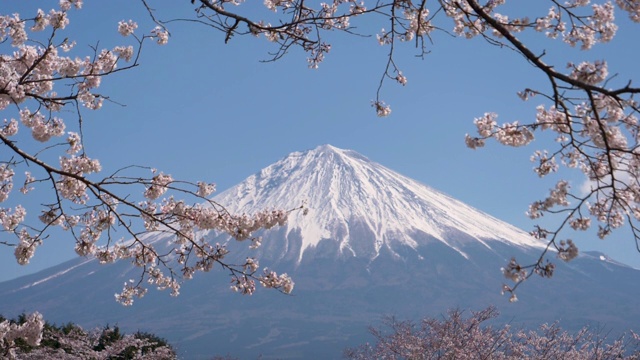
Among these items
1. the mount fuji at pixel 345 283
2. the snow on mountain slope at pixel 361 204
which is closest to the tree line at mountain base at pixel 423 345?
the mount fuji at pixel 345 283

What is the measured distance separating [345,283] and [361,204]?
25.3m

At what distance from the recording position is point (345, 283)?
10431 centimetres

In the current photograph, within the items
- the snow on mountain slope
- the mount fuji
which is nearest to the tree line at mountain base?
the mount fuji

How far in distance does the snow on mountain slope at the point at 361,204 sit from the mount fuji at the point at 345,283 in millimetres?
359

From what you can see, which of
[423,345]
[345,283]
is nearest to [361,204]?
[345,283]

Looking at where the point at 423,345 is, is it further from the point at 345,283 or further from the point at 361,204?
the point at 361,204

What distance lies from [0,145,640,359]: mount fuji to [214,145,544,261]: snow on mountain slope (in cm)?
36

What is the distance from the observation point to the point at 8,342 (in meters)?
3.33

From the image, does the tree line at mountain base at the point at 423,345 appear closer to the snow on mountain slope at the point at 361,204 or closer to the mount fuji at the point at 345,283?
the mount fuji at the point at 345,283

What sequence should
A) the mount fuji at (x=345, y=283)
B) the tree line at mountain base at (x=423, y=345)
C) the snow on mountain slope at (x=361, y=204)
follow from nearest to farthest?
the tree line at mountain base at (x=423, y=345) < the mount fuji at (x=345, y=283) < the snow on mountain slope at (x=361, y=204)

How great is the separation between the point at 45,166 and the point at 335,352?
251 ft

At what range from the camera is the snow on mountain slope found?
11775cm

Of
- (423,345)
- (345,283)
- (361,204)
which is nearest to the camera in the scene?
(423,345)

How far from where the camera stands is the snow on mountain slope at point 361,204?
118 metres
